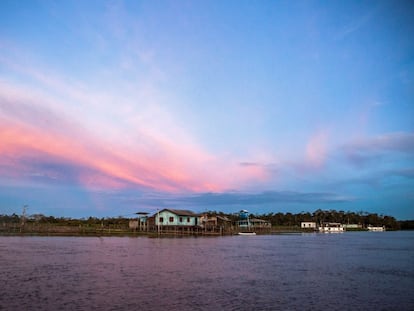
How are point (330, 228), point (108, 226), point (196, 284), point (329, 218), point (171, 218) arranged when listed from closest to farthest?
point (196, 284) → point (171, 218) → point (108, 226) → point (330, 228) → point (329, 218)

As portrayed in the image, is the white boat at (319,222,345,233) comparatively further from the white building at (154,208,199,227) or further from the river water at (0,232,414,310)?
the river water at (0,232,414,310)

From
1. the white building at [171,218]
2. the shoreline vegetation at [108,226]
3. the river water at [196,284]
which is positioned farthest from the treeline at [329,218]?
the river water at [196,284]

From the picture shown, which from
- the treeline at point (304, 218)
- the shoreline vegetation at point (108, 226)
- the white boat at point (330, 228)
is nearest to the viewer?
the shoreline vegetation at point (108, 226)

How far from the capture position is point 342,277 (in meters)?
29.0

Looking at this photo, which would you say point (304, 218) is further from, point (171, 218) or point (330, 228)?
point (171, 218)

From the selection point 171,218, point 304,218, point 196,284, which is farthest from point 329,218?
point 196,284

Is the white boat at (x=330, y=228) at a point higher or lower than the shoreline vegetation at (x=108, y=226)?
lower

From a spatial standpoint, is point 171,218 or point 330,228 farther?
point 330,228

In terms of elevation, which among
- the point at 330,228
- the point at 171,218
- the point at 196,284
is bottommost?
the point at 330,228

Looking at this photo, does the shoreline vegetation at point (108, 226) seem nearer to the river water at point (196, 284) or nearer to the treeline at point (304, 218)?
the treeline at point (304, 218)

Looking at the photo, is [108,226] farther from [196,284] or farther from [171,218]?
[196,284]

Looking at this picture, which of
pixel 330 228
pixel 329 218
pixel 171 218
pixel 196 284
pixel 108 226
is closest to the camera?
pixel 196 284

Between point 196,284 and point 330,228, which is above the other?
point 196,284

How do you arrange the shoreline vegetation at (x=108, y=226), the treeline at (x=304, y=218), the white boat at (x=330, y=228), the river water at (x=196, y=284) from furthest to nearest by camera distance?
the white boat at (x=330, y=228) → the treeline at (x=304, y=218) → the shoreline vegetation at (x=108, y=226) → the river water at (x=196, y=284)
